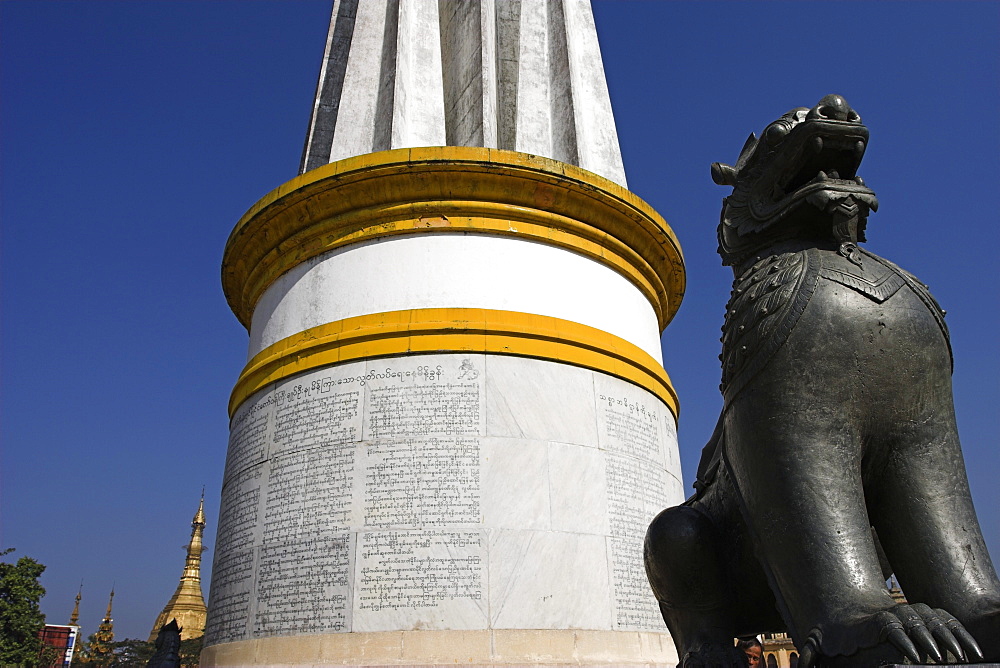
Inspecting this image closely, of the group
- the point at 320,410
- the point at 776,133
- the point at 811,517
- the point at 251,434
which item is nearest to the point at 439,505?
the point at 320,410

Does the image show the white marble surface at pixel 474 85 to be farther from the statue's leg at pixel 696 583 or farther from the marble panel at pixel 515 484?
the statue's leg at pixel 696 583

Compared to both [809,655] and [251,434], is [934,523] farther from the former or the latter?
[251,434]

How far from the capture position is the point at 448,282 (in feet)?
26.7

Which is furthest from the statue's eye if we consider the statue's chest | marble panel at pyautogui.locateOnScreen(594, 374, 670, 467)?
marble panel at pyautogui.locateOnScreen(594, 374, 670, 467)

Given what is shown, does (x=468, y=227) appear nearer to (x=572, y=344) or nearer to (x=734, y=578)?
(x=572, y=344)

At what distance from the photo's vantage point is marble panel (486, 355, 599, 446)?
7.39 metres

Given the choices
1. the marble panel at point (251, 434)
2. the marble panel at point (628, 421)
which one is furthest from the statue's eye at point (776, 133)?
the marble panel at point (251, 434)

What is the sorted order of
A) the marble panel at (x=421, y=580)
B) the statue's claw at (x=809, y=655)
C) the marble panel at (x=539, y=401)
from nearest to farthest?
the statue's claw at (x=809, y=655) → the marble panel at (x=421, y=580) → the marble panel at (x=539, y=401)

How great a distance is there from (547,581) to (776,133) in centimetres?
510

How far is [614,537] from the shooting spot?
7.31 metres

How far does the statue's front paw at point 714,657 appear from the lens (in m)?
2.69

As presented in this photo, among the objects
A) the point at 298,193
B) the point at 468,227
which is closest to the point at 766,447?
the point at 468,227

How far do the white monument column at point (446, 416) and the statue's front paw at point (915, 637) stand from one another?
4864mm

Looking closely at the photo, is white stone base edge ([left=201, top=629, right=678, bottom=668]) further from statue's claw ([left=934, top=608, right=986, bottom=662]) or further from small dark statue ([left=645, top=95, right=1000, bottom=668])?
statue's claw ([left=934, top=608, right=986, bottom=662])
